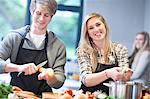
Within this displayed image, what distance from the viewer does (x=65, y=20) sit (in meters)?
4.34

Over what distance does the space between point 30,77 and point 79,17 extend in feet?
8.85

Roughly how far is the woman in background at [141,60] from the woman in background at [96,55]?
1.27m

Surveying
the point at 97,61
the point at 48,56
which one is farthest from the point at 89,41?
the point at 48,56

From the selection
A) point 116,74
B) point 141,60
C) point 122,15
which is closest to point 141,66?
point 141,60

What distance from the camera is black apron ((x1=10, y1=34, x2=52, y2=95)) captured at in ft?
5.91

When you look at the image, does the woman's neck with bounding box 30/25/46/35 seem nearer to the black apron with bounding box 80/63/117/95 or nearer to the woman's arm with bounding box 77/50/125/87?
the woman's arm with bounding box 77/50/125/87

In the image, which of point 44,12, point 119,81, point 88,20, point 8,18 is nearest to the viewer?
point 119,81

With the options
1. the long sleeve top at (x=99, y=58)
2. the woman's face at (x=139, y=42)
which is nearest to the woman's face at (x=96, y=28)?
the long sleeve top at (x=99, y=58)

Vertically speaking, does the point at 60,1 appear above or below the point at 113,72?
above

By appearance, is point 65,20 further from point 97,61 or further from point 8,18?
point 97,61

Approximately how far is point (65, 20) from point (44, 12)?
8.63 ft

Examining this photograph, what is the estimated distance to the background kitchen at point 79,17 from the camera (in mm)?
4227

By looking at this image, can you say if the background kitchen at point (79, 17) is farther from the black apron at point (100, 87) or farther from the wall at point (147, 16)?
the black apron at point (100, 87)

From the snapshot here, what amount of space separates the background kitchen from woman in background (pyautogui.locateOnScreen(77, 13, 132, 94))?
2218 mm
